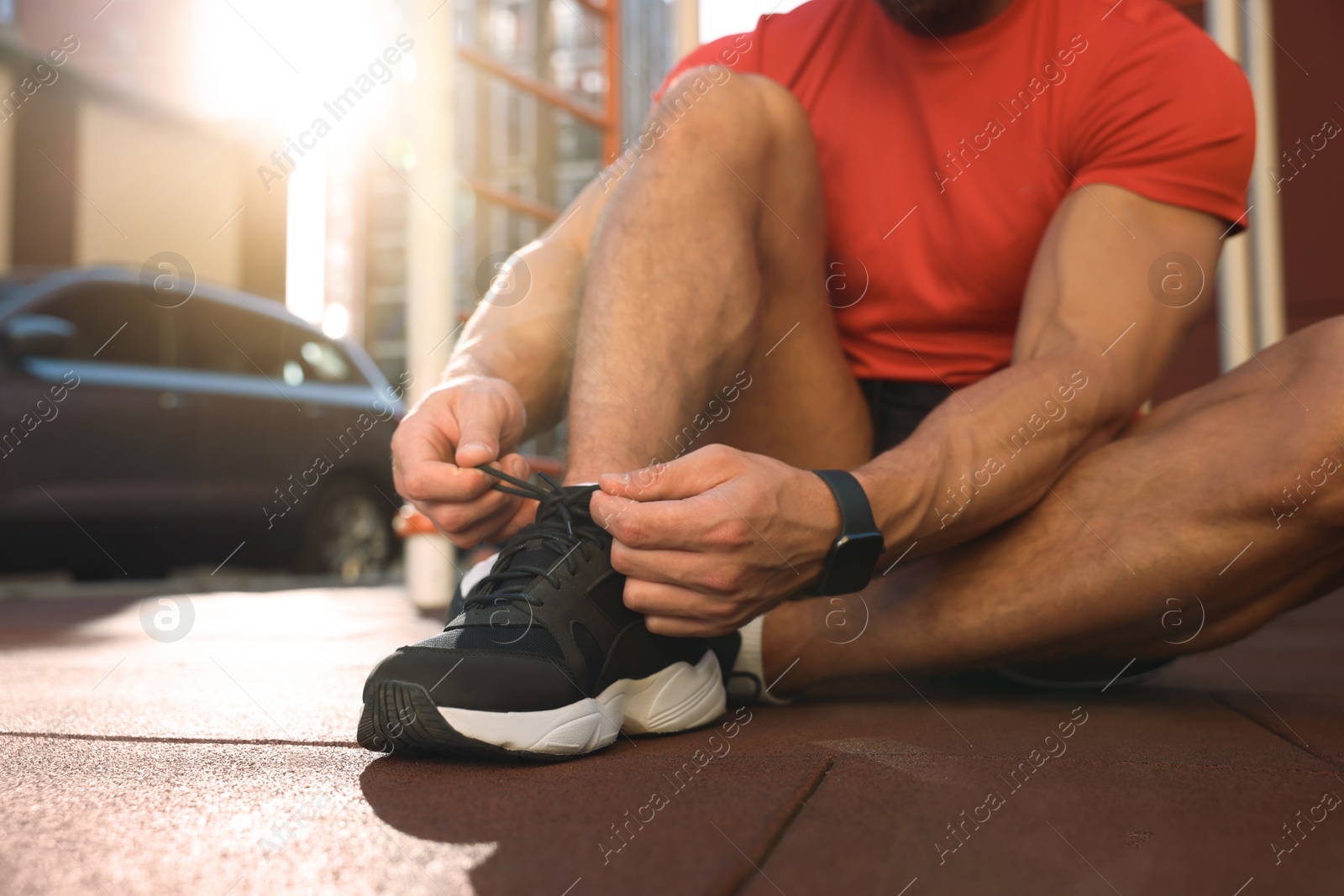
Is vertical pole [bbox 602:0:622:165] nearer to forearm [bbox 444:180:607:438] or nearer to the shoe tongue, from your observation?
forearm [bbox 444:180:607:438]

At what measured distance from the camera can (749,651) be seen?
1228 mm

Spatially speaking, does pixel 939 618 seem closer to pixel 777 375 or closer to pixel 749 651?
pixel 749 651

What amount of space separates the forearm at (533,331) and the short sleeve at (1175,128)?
65 cm

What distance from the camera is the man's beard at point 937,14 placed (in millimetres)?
1405

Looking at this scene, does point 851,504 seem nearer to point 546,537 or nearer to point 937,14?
point 546,537

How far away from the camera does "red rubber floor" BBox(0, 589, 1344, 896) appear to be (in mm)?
619

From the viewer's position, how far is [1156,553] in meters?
1.11

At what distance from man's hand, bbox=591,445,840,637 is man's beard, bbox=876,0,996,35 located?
0.79m

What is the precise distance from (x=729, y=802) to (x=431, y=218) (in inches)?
90.3

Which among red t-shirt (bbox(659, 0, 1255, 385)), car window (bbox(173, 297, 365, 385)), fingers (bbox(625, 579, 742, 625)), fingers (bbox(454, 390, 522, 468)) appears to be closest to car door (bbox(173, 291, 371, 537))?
car window (bbox(173, 297, 365, 385))

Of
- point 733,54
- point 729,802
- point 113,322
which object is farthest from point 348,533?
point 729,802

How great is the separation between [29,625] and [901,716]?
210 centimetres

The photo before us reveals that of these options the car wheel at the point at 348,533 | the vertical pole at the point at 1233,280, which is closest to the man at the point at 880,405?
the vertical pole at the point at 1233,280

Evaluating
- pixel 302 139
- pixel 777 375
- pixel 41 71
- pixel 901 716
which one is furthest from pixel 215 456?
pixel 41 71
